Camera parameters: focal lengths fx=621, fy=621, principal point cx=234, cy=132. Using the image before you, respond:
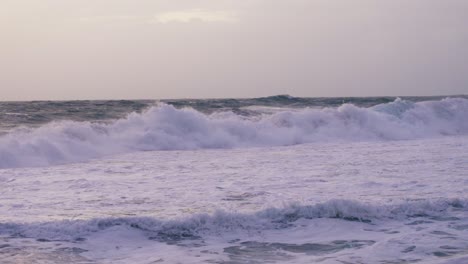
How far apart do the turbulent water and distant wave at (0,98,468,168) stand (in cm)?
7

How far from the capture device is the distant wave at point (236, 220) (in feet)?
22.1

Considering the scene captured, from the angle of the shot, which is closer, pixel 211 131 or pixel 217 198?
pixel 217 198

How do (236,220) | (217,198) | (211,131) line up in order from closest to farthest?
(236,220) < (217,198) < (211,131)

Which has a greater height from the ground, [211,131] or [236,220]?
[211,131]

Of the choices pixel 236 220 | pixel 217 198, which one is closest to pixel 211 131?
pixel 217 198

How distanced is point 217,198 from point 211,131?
1033cm

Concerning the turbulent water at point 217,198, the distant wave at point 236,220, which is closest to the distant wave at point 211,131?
the turbulent water at point 217,198

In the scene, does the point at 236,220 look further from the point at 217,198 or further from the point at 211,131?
the point at 211,131

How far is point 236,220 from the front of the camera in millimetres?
7113

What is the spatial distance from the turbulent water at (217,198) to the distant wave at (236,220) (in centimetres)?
1

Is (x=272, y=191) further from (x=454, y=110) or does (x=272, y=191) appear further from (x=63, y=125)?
(x=454, y=110)

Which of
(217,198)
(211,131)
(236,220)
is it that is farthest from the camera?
(211,131)

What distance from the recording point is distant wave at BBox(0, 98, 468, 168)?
1472cm

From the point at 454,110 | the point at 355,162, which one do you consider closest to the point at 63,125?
the point at 355,162
